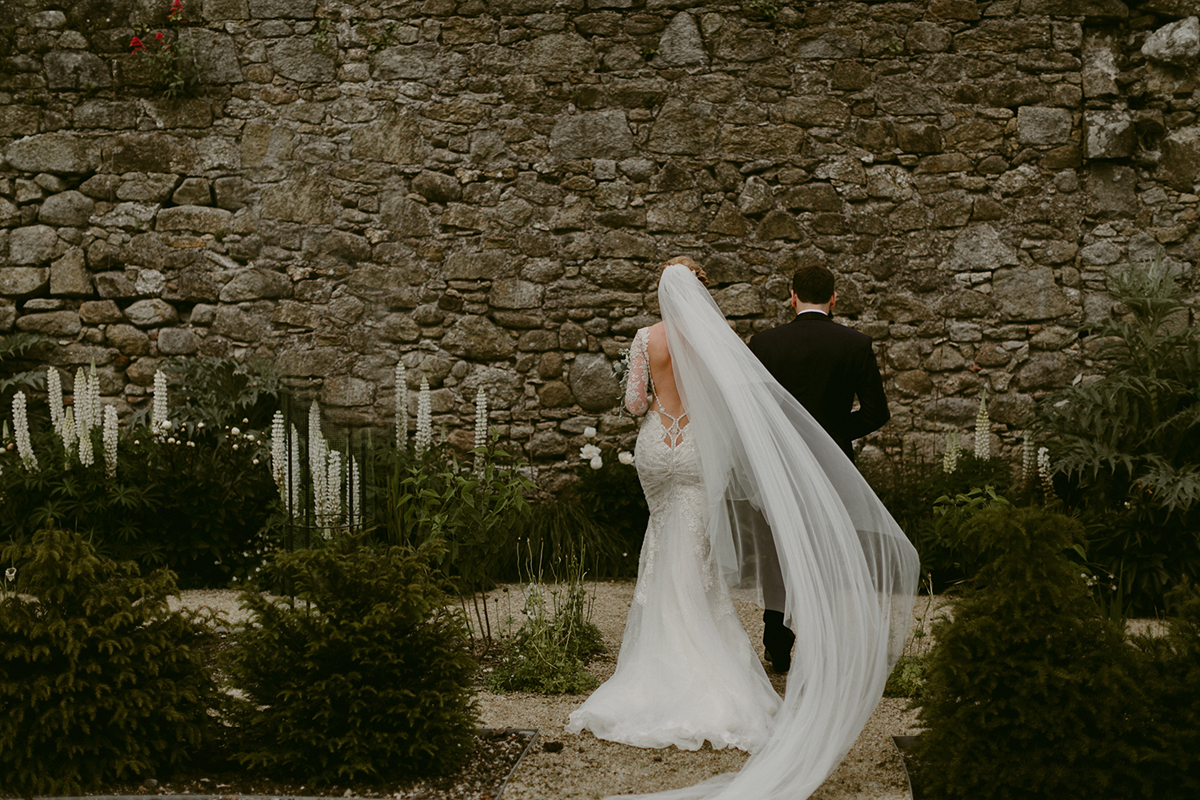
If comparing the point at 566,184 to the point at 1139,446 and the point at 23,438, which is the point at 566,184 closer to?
the point at 23,438

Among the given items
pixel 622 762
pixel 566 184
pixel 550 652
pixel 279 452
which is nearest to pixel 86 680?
pixel 622 762

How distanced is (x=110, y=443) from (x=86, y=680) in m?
3.39

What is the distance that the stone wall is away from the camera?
22.3ft

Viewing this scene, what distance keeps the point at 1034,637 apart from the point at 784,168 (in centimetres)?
479

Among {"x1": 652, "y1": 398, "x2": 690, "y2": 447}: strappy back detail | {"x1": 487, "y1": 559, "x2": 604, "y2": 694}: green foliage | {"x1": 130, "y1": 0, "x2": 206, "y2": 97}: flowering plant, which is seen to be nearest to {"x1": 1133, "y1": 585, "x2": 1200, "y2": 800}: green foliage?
Result: {"x1": 652, "y1": 398, "x2": 690, "y2": 447}: strappy back detail

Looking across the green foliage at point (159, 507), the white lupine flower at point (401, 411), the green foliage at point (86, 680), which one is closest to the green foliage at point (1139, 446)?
the white lupine flower at point (401, 411)

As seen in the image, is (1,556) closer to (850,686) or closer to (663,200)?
(850,686)

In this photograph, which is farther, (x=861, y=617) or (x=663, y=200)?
(x=663, y=200)

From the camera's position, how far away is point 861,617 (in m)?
3.21

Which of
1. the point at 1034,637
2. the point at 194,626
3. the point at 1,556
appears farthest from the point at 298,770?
the point at 1034,637

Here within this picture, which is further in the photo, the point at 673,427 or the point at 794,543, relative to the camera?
the point at 673,427

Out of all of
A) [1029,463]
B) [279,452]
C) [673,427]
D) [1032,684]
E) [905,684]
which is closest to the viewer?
[1032,684]

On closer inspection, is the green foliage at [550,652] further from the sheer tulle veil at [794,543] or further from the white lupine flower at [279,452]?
the white lupine flower at [279,452]

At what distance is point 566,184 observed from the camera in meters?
7.11
